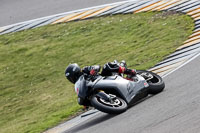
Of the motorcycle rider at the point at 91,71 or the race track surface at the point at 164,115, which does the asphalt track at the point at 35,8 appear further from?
the motorcycle rider at the point at 91,71

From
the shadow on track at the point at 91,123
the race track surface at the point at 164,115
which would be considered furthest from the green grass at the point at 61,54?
the race track surface at the point at 164,115

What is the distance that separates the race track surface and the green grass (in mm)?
2523

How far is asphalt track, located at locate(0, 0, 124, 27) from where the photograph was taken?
25.4 metres

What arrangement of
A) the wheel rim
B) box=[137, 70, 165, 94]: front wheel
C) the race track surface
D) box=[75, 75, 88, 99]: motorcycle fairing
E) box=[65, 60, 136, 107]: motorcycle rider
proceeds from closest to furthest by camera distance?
1. the race track surface
2. the wheel rim
3. box=[75, 75, 88, 99]: motorcycle fairing
4. box=[65, 60, 136, 107]: motorcycle rider
5. box=[137, 70, 165, 94]: front wheel

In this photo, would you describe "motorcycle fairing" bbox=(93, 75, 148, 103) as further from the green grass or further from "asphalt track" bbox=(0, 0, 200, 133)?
the green grass

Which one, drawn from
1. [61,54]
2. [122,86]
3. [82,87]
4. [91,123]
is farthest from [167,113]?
[61,54]

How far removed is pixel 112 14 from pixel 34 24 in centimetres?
379

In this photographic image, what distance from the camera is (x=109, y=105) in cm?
1039

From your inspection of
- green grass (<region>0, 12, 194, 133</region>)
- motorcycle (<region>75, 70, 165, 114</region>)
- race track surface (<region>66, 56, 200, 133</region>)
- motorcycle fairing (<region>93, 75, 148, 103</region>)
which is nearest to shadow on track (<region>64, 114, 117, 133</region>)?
race track surface (<region>66, 56, 200, 133</region>)

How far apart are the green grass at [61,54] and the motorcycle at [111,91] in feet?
7.05

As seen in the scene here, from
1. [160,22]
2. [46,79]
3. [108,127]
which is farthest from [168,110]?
[160,22]

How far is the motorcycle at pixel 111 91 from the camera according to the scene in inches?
411

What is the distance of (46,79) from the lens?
18.3 m

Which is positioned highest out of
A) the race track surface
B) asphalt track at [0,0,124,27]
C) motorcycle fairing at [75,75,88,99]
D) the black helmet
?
the black helmet
